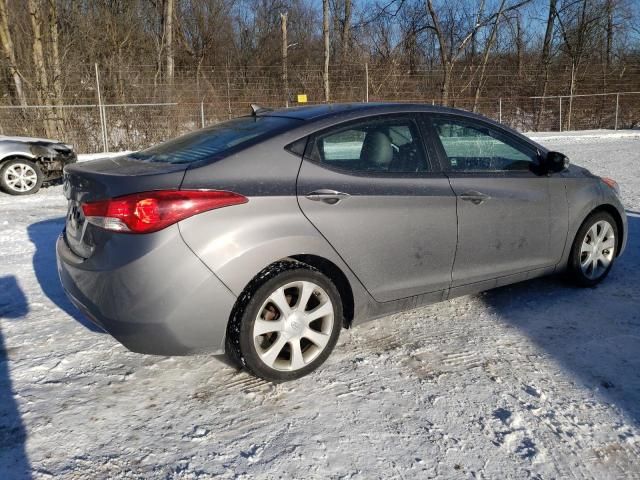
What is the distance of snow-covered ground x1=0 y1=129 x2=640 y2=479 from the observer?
228 cm

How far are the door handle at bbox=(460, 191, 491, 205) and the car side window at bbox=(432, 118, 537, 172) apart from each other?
0.18m

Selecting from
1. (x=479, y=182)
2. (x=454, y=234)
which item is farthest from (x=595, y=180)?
(x=454, y=234)

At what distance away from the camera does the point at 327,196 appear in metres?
2.90

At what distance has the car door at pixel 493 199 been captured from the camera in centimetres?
347

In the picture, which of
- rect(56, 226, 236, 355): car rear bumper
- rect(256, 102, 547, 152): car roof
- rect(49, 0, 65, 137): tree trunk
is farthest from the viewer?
rect(49, 0, 65, 137): tree trunk

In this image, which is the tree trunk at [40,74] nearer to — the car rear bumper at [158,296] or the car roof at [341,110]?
the car roof at [341,110]

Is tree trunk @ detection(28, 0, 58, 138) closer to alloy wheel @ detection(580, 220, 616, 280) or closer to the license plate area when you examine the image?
the license plate area

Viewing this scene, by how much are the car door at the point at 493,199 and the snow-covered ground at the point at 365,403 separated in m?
0.40

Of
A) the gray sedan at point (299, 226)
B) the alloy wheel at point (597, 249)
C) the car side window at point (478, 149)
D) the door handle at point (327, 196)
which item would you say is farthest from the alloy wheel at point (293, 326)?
the alloy wheel at point (597, 249)

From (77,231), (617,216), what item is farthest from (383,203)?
(617,216)

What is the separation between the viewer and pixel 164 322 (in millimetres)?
2572

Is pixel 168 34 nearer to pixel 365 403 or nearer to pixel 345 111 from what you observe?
pixel 345 111

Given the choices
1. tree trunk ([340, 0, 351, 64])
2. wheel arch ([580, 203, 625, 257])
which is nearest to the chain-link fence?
tree trunk ([340, 0, 351, 64])

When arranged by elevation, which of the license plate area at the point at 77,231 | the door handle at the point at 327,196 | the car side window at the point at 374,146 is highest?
the car side window at the point at 374,146
